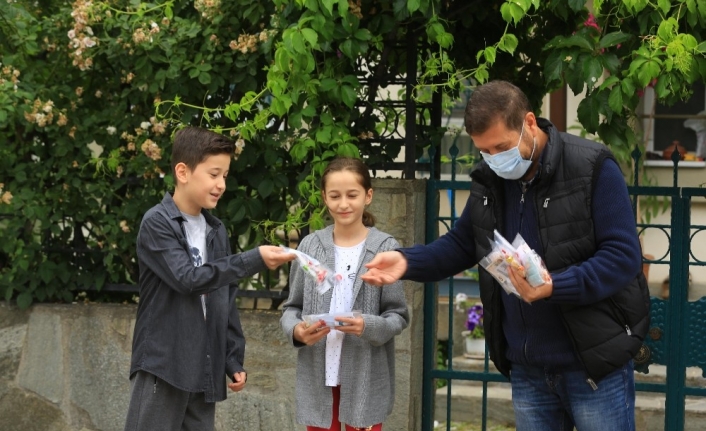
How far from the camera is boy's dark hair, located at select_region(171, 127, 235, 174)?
166 inches

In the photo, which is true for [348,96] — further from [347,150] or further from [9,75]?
[9,75]

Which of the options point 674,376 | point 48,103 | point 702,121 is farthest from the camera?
point 702,121

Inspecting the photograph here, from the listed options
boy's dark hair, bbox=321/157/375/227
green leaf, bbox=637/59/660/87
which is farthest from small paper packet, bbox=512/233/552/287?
green leaf, bbox=637/59/660/87

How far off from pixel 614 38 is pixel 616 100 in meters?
0.25

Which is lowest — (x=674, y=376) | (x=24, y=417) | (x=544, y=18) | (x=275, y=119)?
(x=24, y=417)

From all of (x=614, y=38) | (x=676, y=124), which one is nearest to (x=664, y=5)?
(x=614, y=38)

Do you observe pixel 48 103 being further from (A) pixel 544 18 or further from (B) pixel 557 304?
(B) pixel 557 304

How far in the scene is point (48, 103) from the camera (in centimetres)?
554

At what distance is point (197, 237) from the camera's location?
429 cm

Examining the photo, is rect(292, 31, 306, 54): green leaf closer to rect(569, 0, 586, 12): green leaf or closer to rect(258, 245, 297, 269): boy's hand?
rect(258, 245, 297, 269): boy's hand

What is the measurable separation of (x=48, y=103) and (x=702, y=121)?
6645 mm

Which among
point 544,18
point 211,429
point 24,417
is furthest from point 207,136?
point 24,417

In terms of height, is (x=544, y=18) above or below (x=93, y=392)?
above

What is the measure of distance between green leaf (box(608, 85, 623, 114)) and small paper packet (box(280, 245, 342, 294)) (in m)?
1.33
